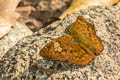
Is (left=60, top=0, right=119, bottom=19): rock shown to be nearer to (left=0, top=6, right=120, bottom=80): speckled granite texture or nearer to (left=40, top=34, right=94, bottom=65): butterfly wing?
(left=0, top=6, right=120, bottom=80): speckled granite texture

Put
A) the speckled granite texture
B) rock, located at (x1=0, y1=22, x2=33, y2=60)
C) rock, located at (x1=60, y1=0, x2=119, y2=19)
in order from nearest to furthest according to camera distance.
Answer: the speckled granite texture < rock, located at (x1=0, y1=22, x2=33, y2=60) < rock, located at (x1=60, y1=0, x2=119, y2=19)

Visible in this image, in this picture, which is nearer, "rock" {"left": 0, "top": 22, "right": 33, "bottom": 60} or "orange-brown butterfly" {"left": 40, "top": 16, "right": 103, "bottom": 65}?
"orange-brown butterfly" {"left": 40, "top": 16, "right": 103, "bottom": 65}

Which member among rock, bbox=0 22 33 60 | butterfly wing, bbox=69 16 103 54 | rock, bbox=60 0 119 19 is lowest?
rock, bbox=60 0 119 19

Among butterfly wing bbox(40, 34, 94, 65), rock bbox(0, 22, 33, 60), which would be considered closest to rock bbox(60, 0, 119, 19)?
rock bbox(0, 22, 33, 60)

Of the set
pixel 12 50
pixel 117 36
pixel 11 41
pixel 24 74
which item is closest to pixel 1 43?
pixel 11 41

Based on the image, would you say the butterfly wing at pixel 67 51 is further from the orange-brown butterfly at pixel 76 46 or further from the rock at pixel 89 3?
the rock at pixel 89 3

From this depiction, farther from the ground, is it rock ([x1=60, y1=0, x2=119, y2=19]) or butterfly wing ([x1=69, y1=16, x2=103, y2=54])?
butterfly wing ([x1=69, y1=16, x2=103, y2=54])

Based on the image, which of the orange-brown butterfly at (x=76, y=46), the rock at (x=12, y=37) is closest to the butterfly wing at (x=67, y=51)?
the orange-brown butterfly at (x=76, y=46)
